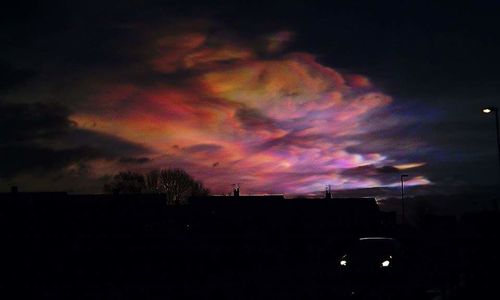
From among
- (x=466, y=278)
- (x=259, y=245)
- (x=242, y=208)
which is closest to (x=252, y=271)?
(x=259, y=245)

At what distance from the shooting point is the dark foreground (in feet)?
59.7

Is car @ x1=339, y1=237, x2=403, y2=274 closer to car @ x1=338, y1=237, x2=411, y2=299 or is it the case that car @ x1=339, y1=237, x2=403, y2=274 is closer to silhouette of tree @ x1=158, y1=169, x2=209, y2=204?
car @ x1=338, y1=237, x2=411, y2=299

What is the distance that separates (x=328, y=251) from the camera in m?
35.2

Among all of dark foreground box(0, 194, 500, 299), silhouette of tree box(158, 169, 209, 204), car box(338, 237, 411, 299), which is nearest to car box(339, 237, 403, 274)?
Result: car box(338, 237, 411, 299)

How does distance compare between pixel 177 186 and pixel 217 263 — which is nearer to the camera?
pixel 217 263

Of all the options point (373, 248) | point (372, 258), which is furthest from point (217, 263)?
point (372, 258)

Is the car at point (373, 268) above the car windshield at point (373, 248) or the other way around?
the other way around

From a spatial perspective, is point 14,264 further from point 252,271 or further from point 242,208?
point 242,208

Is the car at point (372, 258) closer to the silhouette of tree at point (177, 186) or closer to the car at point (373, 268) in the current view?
the car at point (373, 268)

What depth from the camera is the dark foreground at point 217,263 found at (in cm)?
1820

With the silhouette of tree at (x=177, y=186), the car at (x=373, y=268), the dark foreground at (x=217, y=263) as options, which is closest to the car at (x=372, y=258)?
the car at (x=373, y=268)

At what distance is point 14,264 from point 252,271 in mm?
11604

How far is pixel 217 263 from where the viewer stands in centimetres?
3106

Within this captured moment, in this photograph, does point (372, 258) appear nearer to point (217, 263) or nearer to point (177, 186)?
point (217, 263)
